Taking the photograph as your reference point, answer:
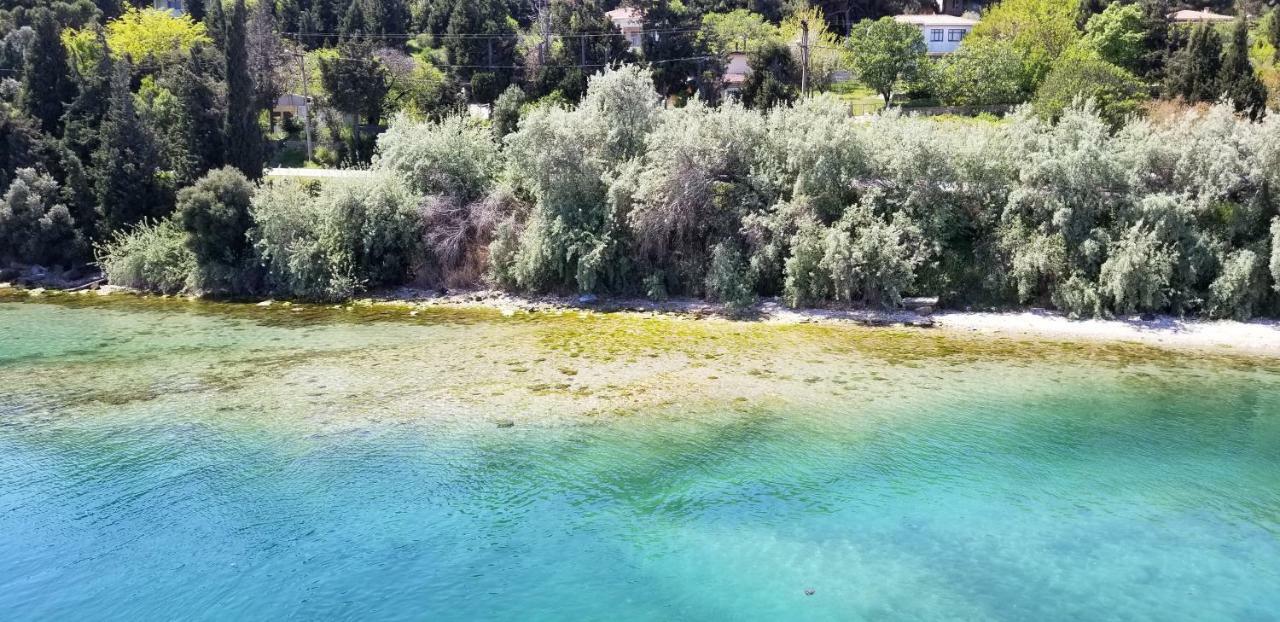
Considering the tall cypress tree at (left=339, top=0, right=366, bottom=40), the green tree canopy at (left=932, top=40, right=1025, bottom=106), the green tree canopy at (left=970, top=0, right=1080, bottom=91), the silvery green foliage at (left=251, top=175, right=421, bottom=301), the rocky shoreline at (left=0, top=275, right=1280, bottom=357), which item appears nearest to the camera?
the rocky shoreline at (left=0, top=275, right=1280, bottom=357)

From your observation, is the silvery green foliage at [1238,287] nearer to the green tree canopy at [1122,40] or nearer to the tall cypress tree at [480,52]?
the green tree canopy at [1122,40]

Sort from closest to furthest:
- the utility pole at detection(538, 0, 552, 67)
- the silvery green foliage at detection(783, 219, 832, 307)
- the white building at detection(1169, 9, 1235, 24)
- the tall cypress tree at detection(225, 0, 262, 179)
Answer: the silvery green foliage at detection(783, 219, 832, 307), the tall cypress tree at detection(225, 0, 262, 179), the utility pole at detection(538, 0, 552, 67), the white building at detection(1169, 9, 1235, 24)

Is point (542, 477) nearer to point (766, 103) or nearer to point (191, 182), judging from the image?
point (191, 182)

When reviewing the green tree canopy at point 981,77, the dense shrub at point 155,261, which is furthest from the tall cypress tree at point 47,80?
the green tree canopy at point 981,77

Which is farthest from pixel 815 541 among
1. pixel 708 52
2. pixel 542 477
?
pixel 708 52

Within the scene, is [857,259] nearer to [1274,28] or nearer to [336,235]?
[336,235]

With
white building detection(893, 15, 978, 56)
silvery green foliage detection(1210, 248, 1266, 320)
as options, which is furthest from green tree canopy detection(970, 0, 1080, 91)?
silvery green foliage detection(1210, 248, 1266, 320)

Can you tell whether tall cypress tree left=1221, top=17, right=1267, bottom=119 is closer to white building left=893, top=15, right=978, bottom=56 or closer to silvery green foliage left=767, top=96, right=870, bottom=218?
silvery green foliage left=767, top=96, right=870, bottom=218
